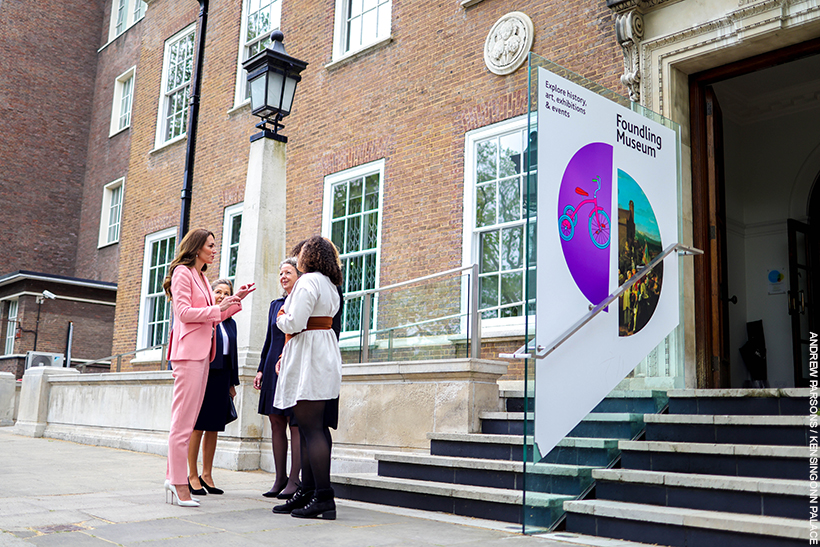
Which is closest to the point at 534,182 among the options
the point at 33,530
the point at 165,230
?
the point at 33,530

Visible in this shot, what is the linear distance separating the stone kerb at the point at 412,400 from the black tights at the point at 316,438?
1982mm

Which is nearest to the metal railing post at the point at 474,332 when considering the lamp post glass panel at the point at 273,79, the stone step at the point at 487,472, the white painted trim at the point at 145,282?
Result: the stone step at the point at 487,472

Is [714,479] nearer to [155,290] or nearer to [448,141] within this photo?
[448,141]

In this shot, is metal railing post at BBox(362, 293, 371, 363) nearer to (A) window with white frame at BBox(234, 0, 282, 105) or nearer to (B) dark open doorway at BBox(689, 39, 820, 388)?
(B) dark open doorway at BBox(689, 39, 820, 388)

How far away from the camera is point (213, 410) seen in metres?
5.76

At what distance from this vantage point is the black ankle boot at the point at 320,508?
4609mm

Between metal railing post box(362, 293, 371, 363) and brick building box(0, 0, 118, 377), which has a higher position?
brick building box(0, 0, 118, 377)

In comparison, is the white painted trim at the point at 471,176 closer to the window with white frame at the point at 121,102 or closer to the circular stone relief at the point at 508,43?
the circular stone relief at the point at 508,43

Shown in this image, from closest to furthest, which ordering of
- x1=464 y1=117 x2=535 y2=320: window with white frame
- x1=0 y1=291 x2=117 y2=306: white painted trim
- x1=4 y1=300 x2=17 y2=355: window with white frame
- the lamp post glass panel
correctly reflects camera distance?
1. the lamp post glass panel
2. x1=464 y1=117 x2=535 y2=320: window with white frame
3. x1=0 y1=291 x2=117 y2=306: white painted trim
4. x1=4 y1=300 x2=17 y2=355: window with white frame

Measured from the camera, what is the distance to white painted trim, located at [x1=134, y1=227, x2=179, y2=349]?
14945 millimetres

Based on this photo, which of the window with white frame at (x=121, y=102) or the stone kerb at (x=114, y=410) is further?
the window with white frame at (x=121, y=102)

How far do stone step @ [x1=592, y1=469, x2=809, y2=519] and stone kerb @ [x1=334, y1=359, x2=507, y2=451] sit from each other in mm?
1776

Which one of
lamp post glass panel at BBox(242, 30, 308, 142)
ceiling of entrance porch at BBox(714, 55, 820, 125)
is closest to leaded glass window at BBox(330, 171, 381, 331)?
lamp post glass panel at BBox(242, 30, 308, 142)

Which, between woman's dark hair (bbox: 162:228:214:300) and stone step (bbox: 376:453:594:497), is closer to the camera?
stone step (bbox: 376:453:594:497)
